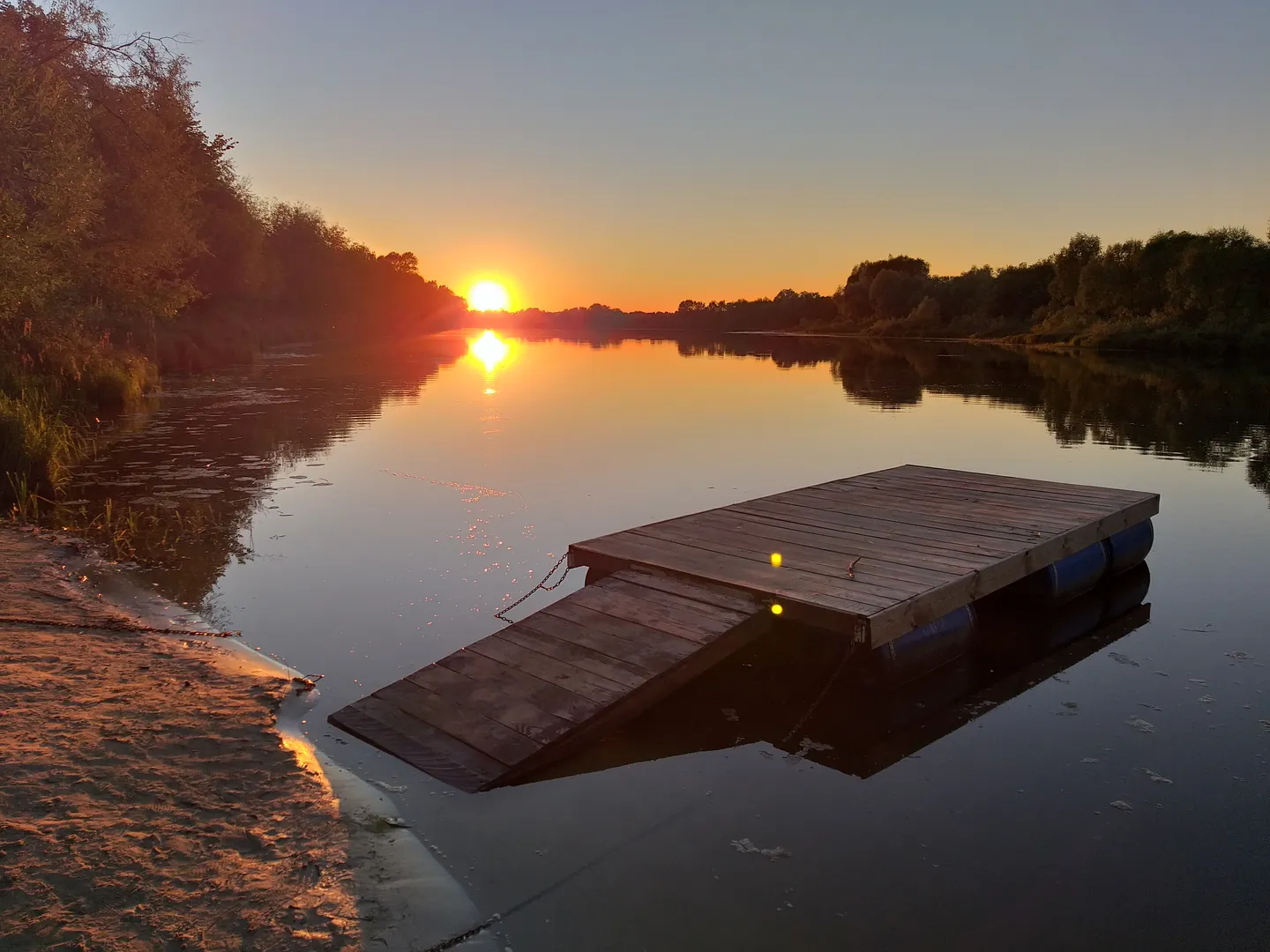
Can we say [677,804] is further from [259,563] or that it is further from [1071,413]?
[1071,413]

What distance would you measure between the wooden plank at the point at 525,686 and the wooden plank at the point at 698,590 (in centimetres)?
160

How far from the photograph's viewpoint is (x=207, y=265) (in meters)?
43.0

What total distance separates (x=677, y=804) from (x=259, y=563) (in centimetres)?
644

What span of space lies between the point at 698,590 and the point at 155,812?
4.12m

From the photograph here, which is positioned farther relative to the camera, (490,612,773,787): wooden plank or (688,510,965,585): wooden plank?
(688,510,965,585): wooden plank

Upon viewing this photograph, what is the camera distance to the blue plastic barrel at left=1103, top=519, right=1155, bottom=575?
32.5 ft

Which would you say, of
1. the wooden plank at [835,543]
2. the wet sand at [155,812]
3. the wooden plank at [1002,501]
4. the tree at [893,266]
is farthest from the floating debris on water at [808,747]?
the tree at [893,266]

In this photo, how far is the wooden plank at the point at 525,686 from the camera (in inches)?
221

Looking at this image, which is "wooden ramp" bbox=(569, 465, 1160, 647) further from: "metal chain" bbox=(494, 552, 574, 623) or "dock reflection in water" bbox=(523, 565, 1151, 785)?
"metal chain" bbox=(494, 552, 574, 623)

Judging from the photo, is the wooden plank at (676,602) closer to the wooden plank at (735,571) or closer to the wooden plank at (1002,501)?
the wooden plank at (735,571)

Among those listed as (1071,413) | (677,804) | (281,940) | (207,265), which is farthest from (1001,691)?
(207,265)

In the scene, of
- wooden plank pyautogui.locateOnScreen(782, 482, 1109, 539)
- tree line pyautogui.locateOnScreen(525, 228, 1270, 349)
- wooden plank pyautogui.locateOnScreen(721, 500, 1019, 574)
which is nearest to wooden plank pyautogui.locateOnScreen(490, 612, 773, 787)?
wooden plank pyautogui.locateOnScreen(721, 500, 1019, 574)

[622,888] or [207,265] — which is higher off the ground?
[207,265]

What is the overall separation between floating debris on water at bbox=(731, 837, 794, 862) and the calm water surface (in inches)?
1.4
